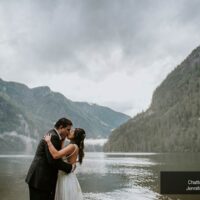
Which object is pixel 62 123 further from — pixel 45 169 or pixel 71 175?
pixel 71 175

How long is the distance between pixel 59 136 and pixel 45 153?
50cm

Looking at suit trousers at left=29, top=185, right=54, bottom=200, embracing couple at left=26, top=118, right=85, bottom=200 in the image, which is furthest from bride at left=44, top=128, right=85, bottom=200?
suit trousers at left=29, top=185, right=54, bottom=200

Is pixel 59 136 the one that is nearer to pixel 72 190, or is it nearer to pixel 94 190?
pixel 72 190

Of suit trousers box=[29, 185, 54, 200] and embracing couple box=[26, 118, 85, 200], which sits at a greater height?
embracing couple box=[26, 118, 85, 200]

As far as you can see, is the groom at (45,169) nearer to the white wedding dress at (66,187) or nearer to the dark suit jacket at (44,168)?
the dark suit jacket at (44,168)

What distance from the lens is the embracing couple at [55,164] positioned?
858 cm

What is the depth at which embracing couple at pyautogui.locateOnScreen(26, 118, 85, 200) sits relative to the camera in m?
8.58

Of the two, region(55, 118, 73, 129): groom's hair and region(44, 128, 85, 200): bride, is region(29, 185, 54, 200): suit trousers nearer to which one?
region(44, 128, 85, 200): bride

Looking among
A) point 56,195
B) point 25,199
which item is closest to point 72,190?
point 56,195

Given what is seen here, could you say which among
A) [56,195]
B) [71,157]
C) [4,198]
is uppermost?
[71,157]

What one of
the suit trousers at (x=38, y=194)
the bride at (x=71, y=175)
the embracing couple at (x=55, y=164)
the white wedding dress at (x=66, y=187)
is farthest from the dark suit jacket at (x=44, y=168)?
the white wedding dress at (x=66, y=187)

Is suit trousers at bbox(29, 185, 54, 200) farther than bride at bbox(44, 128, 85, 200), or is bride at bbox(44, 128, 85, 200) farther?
bride at bbox(44, 128, 85, 200)

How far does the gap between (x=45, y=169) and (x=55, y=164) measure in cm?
25

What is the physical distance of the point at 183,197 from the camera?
3819 centimetres
